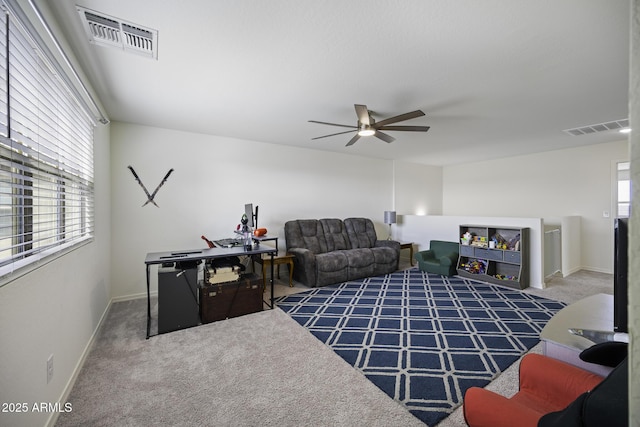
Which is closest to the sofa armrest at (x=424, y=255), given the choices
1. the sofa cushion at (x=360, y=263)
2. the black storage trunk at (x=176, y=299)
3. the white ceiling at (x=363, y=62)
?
the sofa cushion at (x=360, y=263)

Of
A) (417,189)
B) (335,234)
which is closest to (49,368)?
(335,234)

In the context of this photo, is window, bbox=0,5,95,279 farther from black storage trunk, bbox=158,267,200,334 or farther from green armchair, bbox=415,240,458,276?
green armchair, bbox=415,240,458,276

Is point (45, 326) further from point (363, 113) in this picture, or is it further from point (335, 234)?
point (335, 234)

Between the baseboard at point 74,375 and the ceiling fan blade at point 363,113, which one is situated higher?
the ceiling fan blade at point 363,113

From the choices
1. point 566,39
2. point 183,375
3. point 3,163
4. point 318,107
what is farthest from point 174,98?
point 566,39

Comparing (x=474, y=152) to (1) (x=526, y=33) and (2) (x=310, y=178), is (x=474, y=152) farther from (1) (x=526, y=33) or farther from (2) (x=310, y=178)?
(1) (x=526, y=33)

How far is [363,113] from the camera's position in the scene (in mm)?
2963

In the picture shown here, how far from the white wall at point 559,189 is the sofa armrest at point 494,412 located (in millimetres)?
5887

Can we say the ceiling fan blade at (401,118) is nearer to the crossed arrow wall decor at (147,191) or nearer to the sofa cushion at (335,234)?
the sofa cushion at (335,234)

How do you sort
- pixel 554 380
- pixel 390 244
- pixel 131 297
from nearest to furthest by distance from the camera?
pixel 554 380, pixel 131 297, pixel 390 244

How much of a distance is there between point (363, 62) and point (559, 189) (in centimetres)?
559

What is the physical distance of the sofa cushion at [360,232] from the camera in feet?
18.7

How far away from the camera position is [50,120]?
74.2 inches

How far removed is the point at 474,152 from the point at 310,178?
3489 millimetres
